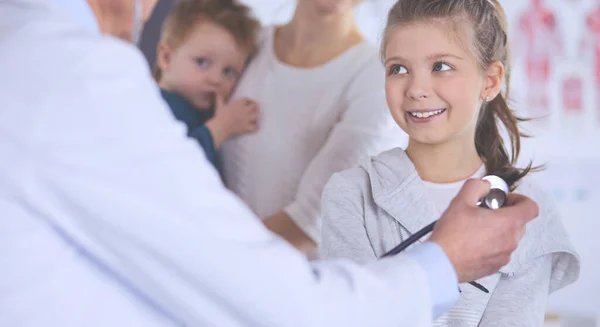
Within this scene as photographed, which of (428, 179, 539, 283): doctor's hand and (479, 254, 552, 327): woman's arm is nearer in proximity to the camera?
(428, 179, 539, 283): doctor's hand

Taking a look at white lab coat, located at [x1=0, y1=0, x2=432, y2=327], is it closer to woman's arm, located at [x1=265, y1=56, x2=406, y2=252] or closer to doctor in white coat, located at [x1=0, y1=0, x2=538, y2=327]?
doctor in white coat, located at [x1=0, y1=0, x2=538, y2=327]

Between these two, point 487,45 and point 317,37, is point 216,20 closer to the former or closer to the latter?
point 317,37

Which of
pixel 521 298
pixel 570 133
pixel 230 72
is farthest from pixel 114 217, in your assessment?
pixel 570 133

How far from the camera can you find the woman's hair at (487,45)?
1.18m

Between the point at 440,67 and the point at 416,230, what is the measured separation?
238 mm

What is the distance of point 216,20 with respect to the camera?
1.65m

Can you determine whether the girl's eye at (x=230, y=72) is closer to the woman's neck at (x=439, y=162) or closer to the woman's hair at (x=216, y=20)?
the woman's hair at (x=216, y=20)

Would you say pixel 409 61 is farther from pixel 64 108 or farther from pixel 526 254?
pixel 64 108

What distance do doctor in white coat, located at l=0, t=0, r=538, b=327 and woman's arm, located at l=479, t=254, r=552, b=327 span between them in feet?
1.35

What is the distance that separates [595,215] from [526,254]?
156 cm

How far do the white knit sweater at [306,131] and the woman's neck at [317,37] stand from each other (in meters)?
0.02

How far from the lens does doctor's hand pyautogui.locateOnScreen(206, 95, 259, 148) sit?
4.91 feet

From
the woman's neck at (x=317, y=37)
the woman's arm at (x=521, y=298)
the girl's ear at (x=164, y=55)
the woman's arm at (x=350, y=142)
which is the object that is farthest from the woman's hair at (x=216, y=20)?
the woman's arm at (x=521, y=298)

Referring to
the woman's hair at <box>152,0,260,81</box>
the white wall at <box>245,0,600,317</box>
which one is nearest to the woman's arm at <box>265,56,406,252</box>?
the woman's hair at <box>152,0,260,81</box>
